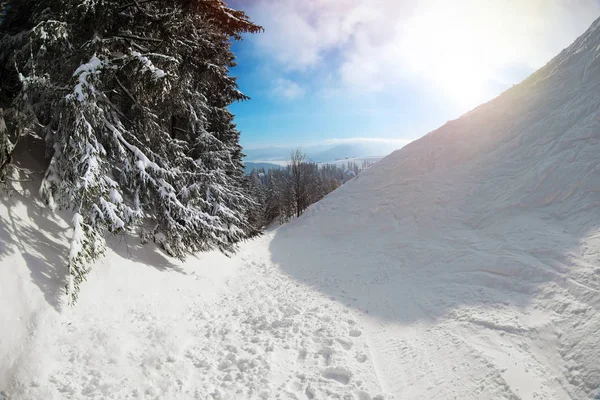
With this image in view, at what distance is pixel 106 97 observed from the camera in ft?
21.2

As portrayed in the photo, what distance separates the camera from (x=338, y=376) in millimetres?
4621

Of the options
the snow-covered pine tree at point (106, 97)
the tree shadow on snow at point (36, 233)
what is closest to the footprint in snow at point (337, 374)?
the snow-covered pine tree at point (106, 97)

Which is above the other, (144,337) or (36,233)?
(36,233)

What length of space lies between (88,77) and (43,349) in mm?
5096

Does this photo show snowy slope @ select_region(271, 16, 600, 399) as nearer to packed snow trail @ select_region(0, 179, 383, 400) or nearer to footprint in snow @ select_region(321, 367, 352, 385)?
footprint in snow @ select_region(321, 367, 352, 385)

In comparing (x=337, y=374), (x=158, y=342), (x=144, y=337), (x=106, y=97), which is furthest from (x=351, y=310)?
(x=106, y=97)

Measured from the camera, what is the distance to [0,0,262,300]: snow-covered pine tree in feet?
18.6

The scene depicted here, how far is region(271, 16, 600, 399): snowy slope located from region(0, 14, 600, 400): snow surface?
4cm

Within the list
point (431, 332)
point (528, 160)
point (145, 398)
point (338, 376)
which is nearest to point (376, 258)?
point (431, 332)

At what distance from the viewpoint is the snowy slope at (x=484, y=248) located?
4.62 metres

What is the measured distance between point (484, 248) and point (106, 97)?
1165 centimetres

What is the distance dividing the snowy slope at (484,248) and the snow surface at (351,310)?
0.04m

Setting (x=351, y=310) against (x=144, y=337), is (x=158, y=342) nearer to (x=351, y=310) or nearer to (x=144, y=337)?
(x=144, y=337)

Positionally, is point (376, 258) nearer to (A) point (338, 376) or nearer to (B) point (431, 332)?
(B) point (431, 332)
